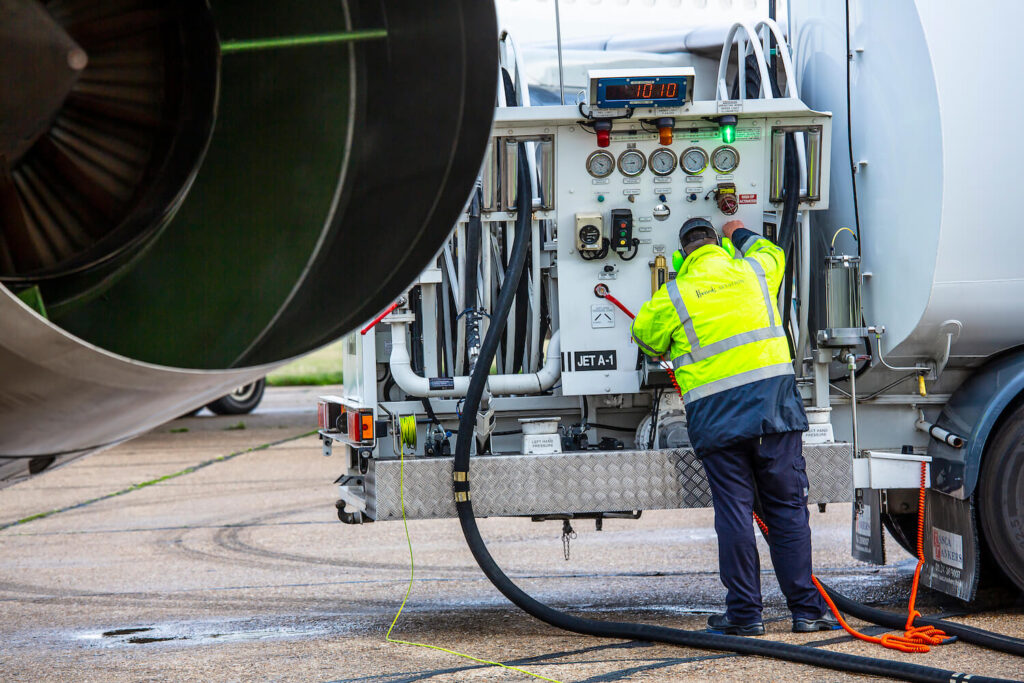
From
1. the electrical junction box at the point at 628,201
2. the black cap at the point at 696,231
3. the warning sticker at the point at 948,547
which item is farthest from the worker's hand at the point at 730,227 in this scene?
the warning sticker at the point at 948,547

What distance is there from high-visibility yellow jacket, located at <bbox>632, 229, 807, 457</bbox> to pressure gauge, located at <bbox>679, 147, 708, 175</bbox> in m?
0.50

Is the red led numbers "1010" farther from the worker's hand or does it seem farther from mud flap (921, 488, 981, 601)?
mud flap (921, 488, 981, 601)

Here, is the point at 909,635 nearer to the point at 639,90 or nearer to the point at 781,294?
the point at 781,294

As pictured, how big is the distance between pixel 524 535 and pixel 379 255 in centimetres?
575

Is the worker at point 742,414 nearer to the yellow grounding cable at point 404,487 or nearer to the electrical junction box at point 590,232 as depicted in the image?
the electrical junction box at point 590,232

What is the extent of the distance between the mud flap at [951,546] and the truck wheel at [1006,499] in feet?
0.22

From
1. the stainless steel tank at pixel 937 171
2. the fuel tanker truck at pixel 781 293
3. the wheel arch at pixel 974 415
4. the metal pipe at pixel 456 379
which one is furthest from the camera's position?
the metal pipe at pixel 456 379

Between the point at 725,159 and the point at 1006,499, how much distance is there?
191 centimetres

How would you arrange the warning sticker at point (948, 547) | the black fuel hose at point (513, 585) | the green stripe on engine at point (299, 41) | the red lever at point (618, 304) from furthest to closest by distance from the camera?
1. the red lever at point (618, 304)
2. the warning sticker at point (948, 547)
3. the black fuel hose at point (513, 585)
4. the green stripe on engine at point (299, 41)

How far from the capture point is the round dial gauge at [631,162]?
5.25m

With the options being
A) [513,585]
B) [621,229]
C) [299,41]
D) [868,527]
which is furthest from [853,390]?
[299,41]

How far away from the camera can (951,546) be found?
16.6ft

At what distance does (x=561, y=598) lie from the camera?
568 centimetres

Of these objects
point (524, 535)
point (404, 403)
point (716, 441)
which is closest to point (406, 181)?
point (716, 441)
